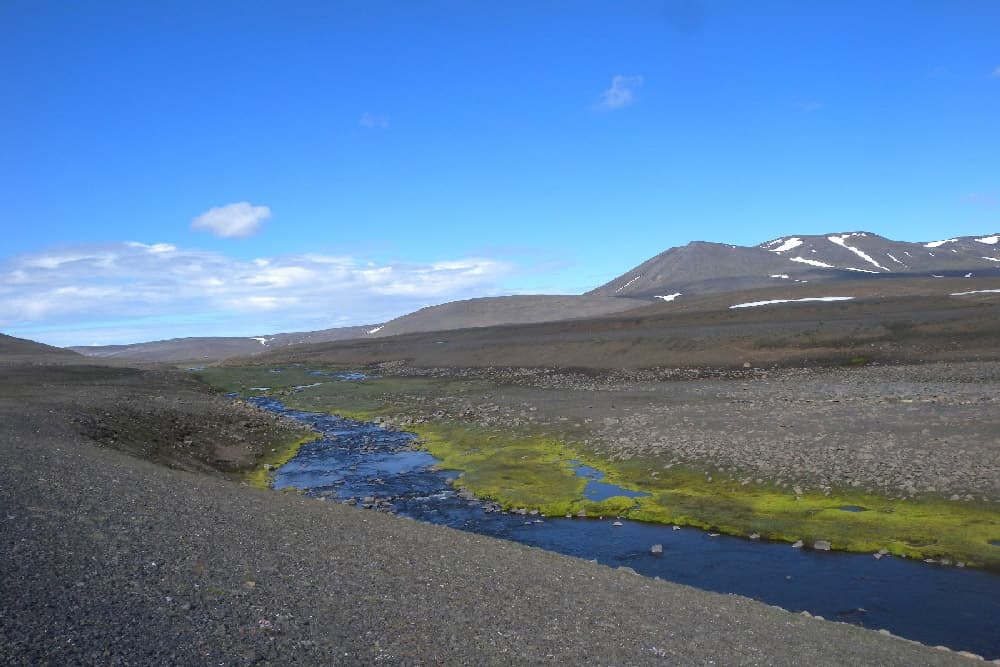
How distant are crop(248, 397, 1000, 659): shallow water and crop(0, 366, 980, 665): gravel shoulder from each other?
271cm

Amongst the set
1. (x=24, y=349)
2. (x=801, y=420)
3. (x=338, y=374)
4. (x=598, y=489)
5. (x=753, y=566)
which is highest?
(x=24, y=349)

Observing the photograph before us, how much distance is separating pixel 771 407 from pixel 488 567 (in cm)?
2936

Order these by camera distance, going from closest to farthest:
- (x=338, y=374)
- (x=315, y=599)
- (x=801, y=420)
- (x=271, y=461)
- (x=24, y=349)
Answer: (x=315, y=599) < (x=801, y=420) < (x=271, y=461) < (x=338, y=374) < (x=24, y=349)

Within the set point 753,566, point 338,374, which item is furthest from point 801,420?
point 338,374

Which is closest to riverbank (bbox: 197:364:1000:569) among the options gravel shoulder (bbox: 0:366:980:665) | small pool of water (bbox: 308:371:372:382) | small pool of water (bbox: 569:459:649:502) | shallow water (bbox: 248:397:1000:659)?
small pool of water (bbox: 569:459:649:502)

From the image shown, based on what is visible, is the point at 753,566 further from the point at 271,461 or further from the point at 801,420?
the point at 271,461

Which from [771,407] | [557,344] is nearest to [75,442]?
[771,407]

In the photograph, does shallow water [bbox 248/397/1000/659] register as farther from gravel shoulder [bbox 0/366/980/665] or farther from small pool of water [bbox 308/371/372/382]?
small pool of water [bbox 308/371/372/382]

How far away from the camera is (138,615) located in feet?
36.2

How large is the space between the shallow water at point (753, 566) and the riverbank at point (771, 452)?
110cm

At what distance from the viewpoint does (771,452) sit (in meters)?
31.4

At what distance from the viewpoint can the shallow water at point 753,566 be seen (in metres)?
17.0

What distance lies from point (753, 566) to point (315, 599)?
14324mm

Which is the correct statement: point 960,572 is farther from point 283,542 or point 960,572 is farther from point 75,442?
point 75,442
